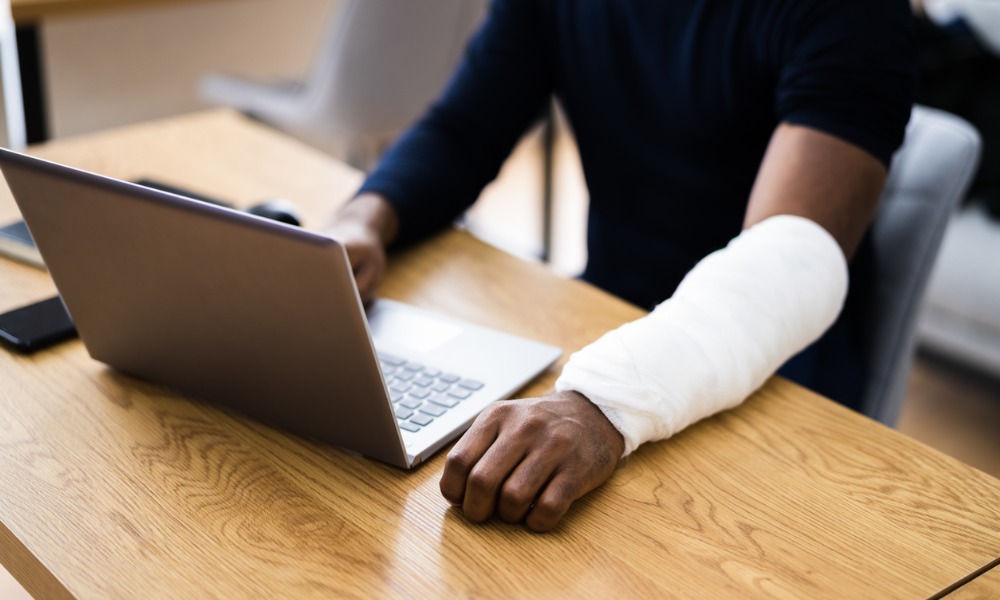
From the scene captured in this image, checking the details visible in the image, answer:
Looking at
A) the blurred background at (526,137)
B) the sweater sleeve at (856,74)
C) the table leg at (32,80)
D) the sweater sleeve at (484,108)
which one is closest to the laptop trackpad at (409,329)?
the sweater sleeve at (484,108)

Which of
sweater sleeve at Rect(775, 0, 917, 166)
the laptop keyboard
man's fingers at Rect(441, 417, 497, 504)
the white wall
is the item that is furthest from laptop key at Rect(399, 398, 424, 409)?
the white wall

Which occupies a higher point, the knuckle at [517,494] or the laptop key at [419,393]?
the knuckle at [517,494]

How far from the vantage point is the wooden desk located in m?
0.59

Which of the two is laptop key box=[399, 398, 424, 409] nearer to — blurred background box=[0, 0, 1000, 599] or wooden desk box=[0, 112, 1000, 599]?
wooden desk box=[0, 112, 1000, 599]

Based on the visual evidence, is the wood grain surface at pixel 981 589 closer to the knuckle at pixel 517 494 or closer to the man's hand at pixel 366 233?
the knuckle at pixel 517 494

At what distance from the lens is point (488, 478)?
623mm

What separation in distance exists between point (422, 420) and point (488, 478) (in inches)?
4.5

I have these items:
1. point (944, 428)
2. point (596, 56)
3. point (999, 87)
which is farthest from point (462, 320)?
point (999, 87)

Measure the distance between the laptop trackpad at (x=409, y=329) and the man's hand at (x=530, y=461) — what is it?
0.17 m

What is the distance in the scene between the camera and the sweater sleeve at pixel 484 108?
3.74 feet

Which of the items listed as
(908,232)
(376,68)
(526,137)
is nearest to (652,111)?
(908,232)

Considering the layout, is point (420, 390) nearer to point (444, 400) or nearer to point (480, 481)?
point (444, 400)

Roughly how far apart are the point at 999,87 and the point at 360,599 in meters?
1.95

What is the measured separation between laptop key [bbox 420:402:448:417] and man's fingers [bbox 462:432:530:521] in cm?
10
